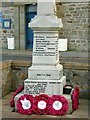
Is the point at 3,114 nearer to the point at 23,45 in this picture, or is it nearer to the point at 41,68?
the point at 41,68

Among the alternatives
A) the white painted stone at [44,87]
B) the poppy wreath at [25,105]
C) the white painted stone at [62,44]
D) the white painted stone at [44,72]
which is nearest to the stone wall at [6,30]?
the white painted stone at [62,44]

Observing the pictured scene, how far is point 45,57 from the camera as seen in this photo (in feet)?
23.1

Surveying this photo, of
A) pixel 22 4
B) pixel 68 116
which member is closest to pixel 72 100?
pixel 68 116

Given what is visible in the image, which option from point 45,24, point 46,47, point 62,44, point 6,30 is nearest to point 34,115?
point 46,47

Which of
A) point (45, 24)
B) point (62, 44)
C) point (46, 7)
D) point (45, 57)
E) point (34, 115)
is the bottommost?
point (34, 115)

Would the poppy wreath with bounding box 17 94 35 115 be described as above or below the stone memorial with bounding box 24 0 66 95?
below

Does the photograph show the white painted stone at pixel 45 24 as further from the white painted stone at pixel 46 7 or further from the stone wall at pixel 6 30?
the stone wall at pixel 6 30

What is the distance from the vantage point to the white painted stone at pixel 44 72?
695 centimetres

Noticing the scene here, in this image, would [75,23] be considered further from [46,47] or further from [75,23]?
[46,47]

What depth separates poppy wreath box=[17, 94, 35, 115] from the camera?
6.62 meters

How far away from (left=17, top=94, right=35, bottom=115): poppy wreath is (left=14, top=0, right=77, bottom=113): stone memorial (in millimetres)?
174

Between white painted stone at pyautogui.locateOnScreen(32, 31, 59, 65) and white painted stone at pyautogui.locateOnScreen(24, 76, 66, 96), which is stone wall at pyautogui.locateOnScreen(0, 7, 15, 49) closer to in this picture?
white painted stone at pyautogui.locateOnScreen(32, 31, 59, 65)

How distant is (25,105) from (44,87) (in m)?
0.66

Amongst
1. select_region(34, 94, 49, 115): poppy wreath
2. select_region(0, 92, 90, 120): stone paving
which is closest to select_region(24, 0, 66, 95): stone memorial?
select_region(34, 94, 49, 115): poppy wreath
